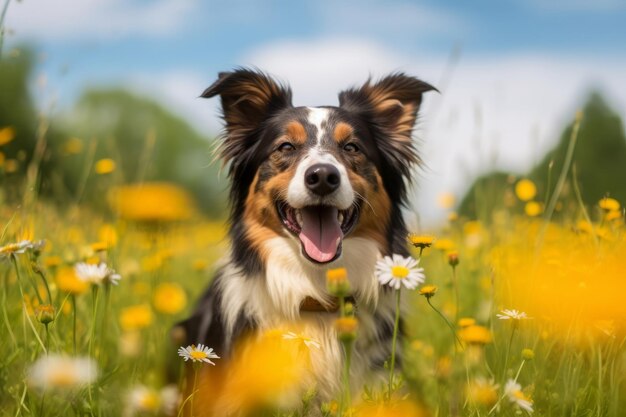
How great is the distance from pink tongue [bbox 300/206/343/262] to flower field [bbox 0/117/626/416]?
0.43 metres

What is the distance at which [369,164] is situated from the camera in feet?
11.9

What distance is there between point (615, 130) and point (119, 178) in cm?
1690

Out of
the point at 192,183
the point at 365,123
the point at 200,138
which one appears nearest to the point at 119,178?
the point at 365,123

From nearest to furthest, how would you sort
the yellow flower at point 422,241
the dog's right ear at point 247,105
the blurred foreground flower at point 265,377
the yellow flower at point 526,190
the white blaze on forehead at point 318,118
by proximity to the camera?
the blurred foreground flower at point 265,377 < the yellow flower at point 422,241 < the white blaze on forehead at point 318,118 < the dog's right ear at point 247,105 < the yellow flower at point 526,190

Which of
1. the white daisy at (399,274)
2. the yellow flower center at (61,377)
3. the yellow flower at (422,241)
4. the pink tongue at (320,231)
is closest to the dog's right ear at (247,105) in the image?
the pink tongue at (320,231)

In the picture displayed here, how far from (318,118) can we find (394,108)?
0.70 m

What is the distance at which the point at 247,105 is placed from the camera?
3.90m

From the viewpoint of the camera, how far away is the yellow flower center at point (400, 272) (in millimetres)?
2057

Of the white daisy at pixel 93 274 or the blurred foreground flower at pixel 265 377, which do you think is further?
the white daisy at pixel 93 274

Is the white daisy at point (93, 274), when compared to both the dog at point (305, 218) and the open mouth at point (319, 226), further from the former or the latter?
the open mouth at point (319, 226)

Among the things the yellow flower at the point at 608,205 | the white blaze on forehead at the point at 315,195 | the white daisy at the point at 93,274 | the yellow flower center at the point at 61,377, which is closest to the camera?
the yellow flower center at the point at 61,377

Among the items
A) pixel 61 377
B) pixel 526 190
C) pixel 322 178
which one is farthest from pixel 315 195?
pixel 61 377

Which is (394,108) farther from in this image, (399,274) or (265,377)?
(265,377)

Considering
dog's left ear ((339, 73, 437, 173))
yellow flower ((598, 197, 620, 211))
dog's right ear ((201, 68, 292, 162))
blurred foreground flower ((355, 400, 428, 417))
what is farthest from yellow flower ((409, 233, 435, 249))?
dog's right ear ((201, 68, 292, 162))
